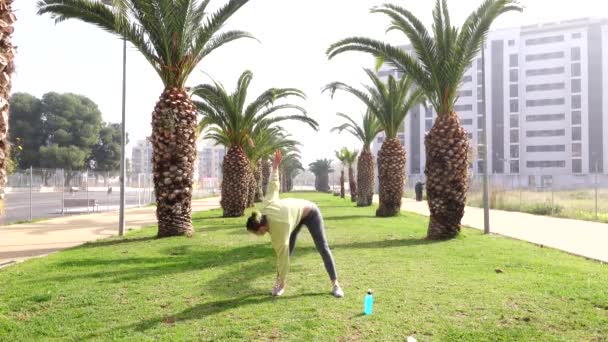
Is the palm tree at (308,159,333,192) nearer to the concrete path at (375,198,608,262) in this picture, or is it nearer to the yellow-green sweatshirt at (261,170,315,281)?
the concrete path at (375,198,608,262)

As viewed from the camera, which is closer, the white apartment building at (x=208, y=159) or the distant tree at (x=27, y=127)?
the distant tree at (x=27, y=127)

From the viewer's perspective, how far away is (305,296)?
233 inches

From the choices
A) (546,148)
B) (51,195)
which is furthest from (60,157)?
(546,148)

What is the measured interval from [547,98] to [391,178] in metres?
66.1

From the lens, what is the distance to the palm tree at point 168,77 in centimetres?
1170

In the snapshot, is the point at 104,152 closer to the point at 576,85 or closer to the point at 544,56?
the point at 544,56

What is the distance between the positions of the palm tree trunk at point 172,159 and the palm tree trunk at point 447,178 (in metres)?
6.06

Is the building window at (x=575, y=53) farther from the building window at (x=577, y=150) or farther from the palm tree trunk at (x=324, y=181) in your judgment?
the palm tree trunk at (x=324, y=181)

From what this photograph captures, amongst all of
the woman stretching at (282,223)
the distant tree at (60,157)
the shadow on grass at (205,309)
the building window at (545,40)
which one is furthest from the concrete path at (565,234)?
the building window at (545,40)

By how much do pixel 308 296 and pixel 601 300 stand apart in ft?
11.1

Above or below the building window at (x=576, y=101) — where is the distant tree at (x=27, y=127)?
below

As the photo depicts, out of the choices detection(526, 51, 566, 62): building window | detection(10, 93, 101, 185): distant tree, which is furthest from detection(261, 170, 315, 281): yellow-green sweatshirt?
detection(526, 51, 566, 62): building window

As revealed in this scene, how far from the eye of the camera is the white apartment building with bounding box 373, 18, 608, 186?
236ft

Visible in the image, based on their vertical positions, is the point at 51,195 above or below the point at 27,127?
below
